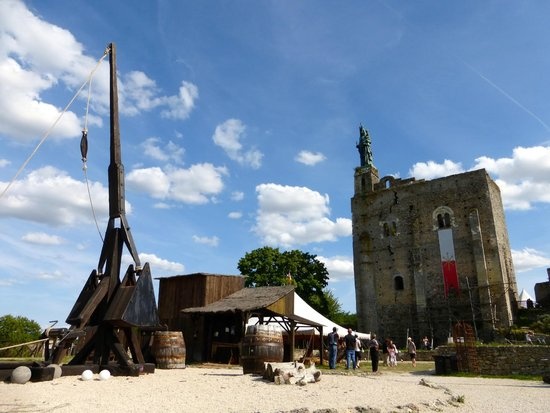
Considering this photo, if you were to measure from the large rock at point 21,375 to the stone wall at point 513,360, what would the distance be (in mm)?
13929

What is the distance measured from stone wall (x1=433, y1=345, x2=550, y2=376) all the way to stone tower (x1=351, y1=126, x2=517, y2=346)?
1783cm

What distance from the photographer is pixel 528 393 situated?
974 centimetres

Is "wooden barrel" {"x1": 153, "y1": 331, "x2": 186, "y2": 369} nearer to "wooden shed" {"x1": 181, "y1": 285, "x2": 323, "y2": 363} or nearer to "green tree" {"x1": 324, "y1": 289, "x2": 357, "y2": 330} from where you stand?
"wooden shed" {"x1": 181, "y1": 285, "x2": 323, "y2": 363}

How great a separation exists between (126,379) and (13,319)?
35.7 metres

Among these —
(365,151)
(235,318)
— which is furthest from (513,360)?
(365,151)

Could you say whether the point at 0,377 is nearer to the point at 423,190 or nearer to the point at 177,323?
the point at 177,323

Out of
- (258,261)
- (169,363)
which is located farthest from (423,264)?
(169,363)

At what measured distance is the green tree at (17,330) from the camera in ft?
118

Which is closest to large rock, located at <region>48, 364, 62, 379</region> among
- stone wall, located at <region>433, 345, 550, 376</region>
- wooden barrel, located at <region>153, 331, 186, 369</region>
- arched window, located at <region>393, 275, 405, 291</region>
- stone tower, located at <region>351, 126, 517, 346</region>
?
wooden barrel, located at <region>153, 331, 186, 369</region>

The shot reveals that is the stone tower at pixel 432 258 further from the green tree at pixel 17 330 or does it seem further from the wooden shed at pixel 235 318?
the green tree at pixel 17 330

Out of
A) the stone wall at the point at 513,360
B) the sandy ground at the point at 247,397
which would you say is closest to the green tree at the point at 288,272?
the stone wall at the point at 513,360

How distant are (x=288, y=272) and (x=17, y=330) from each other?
80.0 ft

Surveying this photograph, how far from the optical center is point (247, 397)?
727 cm

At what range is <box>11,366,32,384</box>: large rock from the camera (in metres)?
8.73
